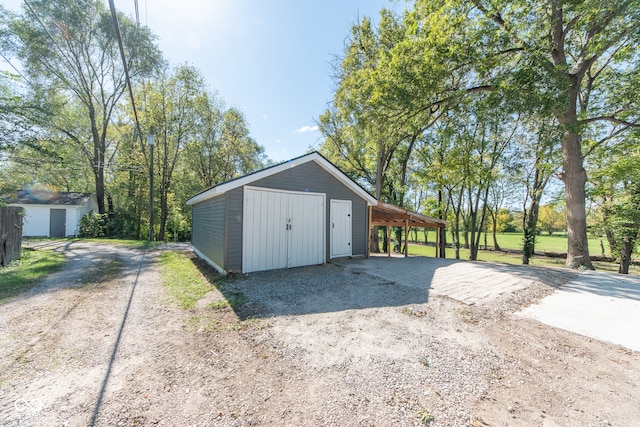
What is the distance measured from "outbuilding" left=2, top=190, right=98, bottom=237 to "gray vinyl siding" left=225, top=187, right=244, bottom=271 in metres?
18.8

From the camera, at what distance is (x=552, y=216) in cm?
3331

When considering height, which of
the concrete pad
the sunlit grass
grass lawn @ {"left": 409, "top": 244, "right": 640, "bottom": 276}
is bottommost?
grass lawn @ {"left": 409, "top": 244, "right": 640, "bottom": 276}

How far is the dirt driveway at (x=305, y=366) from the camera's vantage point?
182 centimetres

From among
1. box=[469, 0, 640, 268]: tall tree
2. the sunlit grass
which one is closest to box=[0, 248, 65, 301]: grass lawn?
the sunlit grass

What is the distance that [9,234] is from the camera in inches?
263

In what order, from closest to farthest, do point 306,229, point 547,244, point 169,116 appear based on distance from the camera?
point 306,229, point 169,116, point 547,244

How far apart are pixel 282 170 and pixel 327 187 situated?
1738 millimetres

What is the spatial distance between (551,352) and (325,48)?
15071 millimetres

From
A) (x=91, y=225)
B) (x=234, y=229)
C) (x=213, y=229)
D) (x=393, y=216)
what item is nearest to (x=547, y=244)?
(x=393, y=216)

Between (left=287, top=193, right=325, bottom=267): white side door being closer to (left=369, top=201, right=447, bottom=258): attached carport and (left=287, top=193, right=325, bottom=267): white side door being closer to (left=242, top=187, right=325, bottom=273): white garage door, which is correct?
(left=242, top=187, right=325, bottom=273): white garage door

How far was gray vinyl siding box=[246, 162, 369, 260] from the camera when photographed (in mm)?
6656

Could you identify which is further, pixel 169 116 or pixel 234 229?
pixel 169 116

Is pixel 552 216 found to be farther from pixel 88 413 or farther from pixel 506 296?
pixel 88 413

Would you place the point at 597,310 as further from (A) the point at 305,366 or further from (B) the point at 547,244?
(B) the point at 547,244
